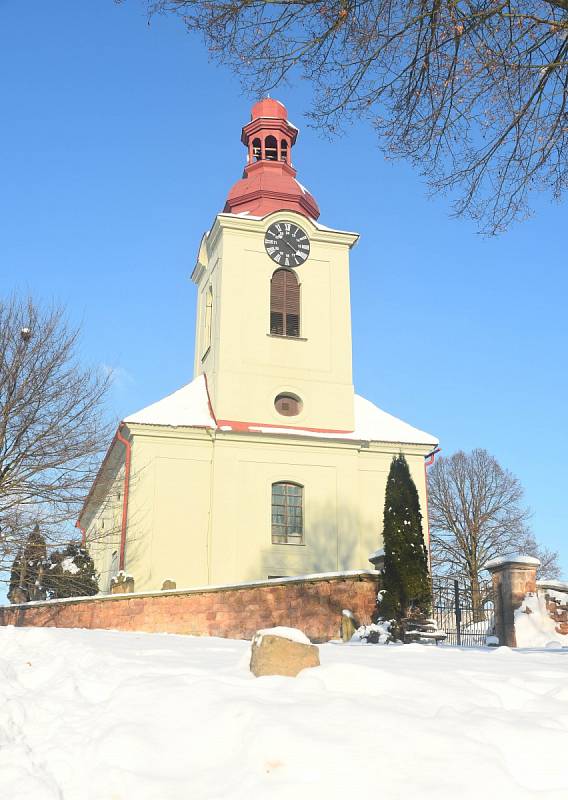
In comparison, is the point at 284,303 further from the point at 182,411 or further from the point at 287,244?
the point at 182,411

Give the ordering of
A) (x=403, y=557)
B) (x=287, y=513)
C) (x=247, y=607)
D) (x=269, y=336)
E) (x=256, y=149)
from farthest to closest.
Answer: (x=256, y=149) → (x=269, y=336) → (x=287, y=513) → (x=247, y=607) → (x=403, y=557)

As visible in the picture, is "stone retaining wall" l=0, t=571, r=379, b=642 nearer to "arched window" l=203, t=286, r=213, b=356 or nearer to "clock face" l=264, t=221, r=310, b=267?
"arched window" l=203, t=286, r=213, b=356

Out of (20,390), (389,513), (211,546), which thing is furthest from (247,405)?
(389,513)

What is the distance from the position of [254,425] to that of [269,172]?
30.9 ft

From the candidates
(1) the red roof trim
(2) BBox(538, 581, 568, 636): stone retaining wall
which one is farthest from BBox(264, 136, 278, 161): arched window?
(2) BBox(538, 581, 568, 636): stone retaining wall

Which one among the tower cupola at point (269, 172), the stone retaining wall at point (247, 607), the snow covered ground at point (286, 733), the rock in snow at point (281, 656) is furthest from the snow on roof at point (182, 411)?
the rock in snow at point (281, 656)

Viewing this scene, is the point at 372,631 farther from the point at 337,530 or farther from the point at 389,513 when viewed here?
the point at 337,530

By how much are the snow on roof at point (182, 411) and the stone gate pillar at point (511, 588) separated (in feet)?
35.9

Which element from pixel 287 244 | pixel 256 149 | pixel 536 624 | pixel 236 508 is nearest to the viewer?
pixel 536 624

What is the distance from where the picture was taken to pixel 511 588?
1388cm

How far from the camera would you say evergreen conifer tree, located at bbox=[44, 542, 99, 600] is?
19.1 m

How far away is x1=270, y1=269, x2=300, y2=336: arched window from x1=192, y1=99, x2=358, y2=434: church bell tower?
3 centimetres

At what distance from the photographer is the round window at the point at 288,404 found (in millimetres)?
24452

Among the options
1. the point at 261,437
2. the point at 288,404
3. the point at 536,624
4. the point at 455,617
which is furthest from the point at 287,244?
the point at 536,624
